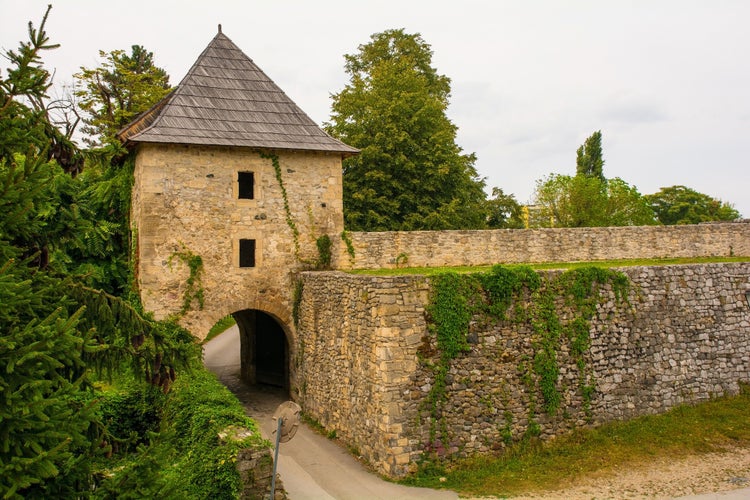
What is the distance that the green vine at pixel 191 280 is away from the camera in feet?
47.1

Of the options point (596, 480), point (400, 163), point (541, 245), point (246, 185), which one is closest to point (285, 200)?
point (246, 185)

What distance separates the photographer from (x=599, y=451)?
1123cm

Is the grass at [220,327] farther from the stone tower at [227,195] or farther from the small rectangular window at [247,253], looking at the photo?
the small rectangular window at [247,253]

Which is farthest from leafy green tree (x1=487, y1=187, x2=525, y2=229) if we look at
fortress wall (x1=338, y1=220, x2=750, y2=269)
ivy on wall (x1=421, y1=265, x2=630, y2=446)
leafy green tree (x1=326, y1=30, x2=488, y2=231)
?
ivy on wall (x1=421, y1=265, x2=630, y2=446)

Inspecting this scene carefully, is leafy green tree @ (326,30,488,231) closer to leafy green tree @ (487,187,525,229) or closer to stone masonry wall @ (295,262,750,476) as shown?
leafy green tree @ (487,187,525,229)

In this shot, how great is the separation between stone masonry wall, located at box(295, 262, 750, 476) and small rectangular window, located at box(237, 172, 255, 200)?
2612mm

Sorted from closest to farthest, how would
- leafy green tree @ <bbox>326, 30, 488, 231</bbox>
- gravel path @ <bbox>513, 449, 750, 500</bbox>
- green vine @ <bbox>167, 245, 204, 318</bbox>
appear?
gravel path @ <bbox>513, 449, 750, 500</bbox> → green vine @ <bbox>167, 245, 204, 318</bbox> → leafy green tree @ <bbox>326, 30, 488, 231</bbox>

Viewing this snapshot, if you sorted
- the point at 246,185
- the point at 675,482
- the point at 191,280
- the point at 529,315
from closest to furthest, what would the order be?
the point at 675,482 < the point at 529,315 < the point at 191,280 < the point at 246,185

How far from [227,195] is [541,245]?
8.29 m

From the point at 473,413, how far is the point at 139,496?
724cm

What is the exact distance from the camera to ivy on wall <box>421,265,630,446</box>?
10.9 meters

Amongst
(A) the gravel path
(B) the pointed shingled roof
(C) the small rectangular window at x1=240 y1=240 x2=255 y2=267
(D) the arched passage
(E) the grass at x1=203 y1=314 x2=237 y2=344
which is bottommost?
(A) the gravel path

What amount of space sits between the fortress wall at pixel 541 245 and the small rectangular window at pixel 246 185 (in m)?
2.84

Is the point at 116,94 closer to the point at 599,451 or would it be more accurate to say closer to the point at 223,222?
the point at 223,222
